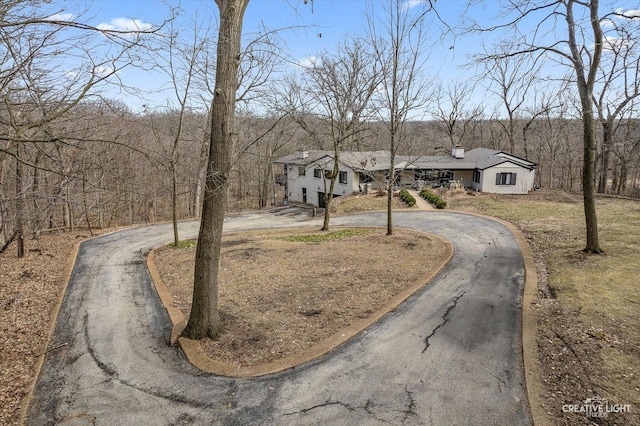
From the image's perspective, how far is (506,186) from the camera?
85.6ft

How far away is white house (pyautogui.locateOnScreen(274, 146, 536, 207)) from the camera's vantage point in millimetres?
25969

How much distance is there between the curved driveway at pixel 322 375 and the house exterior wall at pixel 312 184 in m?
19.3

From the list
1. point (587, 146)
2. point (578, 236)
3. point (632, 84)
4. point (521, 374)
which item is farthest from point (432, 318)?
point (632, 84)

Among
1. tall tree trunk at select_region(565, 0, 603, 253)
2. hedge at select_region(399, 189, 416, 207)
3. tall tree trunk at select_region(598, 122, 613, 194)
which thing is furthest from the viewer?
tall tree trunk at select_region(598, 122, 613, 194)

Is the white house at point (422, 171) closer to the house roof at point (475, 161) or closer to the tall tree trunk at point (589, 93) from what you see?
the house roof at point (475, 161)

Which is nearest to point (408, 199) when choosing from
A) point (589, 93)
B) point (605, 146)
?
point (605, 146)

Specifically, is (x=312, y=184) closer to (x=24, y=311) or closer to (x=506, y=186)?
(x=506, y=186)

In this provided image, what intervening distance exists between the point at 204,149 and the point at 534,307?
64.4 ft

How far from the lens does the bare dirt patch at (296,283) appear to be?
6164 millimetres

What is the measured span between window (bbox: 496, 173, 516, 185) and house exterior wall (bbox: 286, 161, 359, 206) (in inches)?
405

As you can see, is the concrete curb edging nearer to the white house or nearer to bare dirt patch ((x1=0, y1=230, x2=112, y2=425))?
bare dirt patch ((x1=0, y1=230, x2=112, y2=425))

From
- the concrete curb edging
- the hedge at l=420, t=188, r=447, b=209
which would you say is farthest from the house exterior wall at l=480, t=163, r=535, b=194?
the concrete curb edging

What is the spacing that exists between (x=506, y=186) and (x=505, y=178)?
23.1 inches

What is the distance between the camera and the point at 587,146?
380 inches
